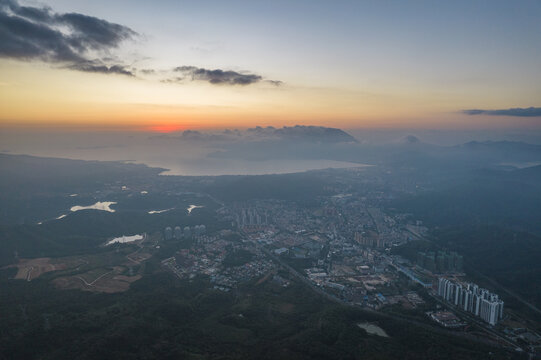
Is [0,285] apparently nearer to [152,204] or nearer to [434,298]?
[152,204]

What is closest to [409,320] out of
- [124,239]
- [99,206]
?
[124,239]

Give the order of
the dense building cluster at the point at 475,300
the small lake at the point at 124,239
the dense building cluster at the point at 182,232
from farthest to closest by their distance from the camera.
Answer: the dense building cluster at the point at 182,232 → the small lake at the point at 124,239 → the dense building cluster at the point at 475,300

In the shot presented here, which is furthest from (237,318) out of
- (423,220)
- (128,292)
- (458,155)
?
(458,155)

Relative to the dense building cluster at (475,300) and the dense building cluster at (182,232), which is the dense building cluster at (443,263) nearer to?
the dense building cluster at (475,300)

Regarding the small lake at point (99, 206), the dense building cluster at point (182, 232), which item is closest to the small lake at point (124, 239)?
the dense building cluster at point (182, 232)

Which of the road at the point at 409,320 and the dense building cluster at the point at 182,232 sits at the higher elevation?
the dense building cluster at the point at 182,232

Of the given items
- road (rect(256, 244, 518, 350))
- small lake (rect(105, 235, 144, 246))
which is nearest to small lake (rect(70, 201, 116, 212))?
small lake (rect(105, 235, 144, 246))

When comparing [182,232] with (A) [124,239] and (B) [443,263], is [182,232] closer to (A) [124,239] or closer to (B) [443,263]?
(A) [124,239]

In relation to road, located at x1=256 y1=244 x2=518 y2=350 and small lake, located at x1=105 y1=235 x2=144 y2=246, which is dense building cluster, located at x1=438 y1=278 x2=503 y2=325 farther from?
small lake, located at x1=105 y1=235 x2=144 y2=246
